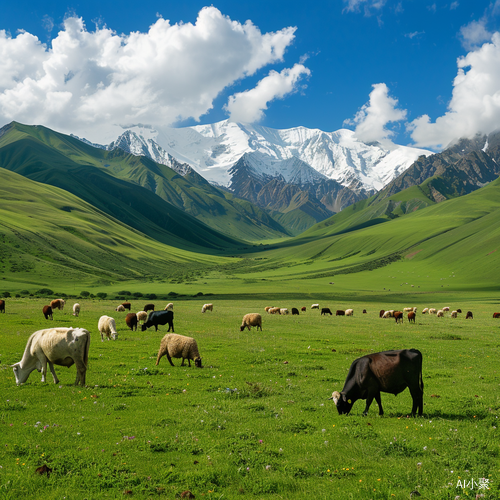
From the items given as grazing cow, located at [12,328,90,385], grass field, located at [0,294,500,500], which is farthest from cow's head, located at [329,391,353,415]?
grazing cow, located at [12,328,90,385]

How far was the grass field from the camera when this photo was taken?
30.3ft

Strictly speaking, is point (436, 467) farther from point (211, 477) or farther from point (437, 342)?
point (437, 342)

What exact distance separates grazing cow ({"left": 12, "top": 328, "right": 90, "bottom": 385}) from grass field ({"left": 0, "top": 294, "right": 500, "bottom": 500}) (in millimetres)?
755

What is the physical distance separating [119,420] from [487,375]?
2015cm

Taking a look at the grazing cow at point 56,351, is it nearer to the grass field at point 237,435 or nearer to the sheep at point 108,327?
the grass field at point 237,435

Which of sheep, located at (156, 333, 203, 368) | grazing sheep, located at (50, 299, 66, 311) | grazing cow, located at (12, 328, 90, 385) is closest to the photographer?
grazing cow, located at (12, 328, 90, 385)

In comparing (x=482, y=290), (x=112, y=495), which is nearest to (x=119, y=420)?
(x=112, y=495)

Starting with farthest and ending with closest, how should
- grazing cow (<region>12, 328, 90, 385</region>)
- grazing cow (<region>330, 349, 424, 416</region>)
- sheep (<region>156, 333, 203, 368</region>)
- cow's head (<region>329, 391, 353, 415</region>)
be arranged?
sheep (<region>156, 333, 203, 368</region>), grazing cow (<region>12, 328, 90, 385</region>), cow's head (<region>329, 391, 353, 415</region>), grazing cow (<region>330, 349, 424, 416</region>)

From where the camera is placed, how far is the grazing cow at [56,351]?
1664 centimetres

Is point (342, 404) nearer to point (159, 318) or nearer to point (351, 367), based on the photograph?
point (351, 367)

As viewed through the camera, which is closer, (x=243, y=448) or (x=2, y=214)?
(x=243, y=448)

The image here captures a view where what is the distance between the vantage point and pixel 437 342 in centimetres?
3438

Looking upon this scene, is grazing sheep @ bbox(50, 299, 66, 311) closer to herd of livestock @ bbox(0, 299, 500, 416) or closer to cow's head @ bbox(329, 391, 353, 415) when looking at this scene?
herd of livestock @ bbox(0, 299, 500, 416)

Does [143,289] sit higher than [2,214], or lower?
lower
